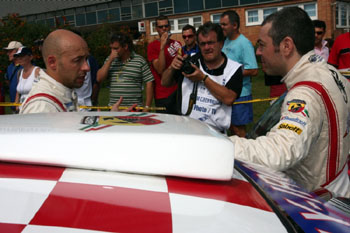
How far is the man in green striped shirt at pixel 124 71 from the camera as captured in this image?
15.2ft

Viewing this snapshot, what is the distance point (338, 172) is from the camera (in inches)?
73.5

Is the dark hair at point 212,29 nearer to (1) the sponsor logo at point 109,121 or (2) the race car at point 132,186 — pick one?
(1) the sponsor logo at point 109,121

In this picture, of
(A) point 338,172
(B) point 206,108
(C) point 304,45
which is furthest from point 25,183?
(B) point 206,108

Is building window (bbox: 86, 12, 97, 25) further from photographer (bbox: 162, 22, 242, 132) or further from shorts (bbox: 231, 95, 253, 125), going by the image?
photographer (bbox: 162, 22, 242, 132)

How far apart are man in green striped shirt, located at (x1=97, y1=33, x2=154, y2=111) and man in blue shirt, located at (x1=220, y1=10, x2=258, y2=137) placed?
117 centimetres

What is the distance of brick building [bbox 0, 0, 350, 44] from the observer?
2984 centimetres

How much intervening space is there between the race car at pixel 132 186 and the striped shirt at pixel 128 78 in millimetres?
3599

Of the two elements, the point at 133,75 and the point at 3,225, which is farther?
the point at 133,75

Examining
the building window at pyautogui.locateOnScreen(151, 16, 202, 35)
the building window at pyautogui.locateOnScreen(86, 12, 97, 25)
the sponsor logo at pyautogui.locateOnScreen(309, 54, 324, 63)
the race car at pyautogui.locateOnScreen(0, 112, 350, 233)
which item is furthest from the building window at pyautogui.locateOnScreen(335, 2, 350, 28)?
the race car at pyautogui.locateOnScreen(0, 112, 350, 233)

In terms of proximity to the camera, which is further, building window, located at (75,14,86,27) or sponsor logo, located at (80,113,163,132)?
building window, located at (75,14,86,27)

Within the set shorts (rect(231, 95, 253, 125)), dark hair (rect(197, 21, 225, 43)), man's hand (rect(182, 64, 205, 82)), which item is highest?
dark hair (rect(197, 21, 225, 43))

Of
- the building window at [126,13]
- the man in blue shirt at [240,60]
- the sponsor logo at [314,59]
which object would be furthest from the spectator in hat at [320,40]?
the building window at [126,13]

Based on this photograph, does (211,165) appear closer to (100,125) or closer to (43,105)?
(100,125)

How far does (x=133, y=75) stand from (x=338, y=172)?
3198 millimetres
